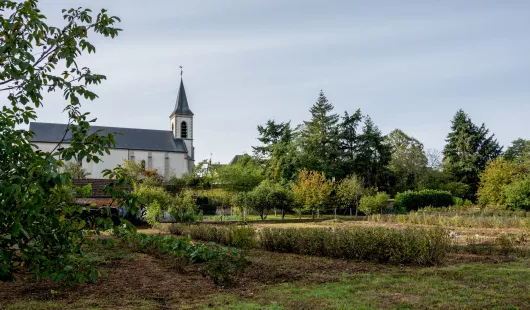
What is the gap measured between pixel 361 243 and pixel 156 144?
6341cm

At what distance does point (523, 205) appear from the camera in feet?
104

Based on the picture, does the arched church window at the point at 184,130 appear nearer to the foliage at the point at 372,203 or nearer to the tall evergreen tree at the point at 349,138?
the tall evergreen tree at the point at 349,138

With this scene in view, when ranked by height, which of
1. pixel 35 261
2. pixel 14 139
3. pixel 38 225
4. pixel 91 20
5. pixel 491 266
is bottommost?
pixel 491 266

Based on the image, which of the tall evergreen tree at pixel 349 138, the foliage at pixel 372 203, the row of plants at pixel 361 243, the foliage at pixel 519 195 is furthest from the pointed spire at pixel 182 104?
the row of plants at pixel 361 243

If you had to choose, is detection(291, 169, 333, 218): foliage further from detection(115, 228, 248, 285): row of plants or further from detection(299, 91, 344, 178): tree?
detection(115, 228, 248, 285): row of plants

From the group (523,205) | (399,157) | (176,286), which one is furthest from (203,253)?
(399,157)

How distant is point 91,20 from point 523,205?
112ft

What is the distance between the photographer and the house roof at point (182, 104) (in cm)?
7612

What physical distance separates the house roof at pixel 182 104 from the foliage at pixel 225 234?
5730cm

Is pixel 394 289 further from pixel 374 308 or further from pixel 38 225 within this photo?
pixel 38 225

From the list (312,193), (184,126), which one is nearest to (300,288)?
(312,193)

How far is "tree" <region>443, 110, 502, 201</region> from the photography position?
5053 centimetres

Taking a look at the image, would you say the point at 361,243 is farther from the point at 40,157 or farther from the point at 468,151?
the point at 468,151

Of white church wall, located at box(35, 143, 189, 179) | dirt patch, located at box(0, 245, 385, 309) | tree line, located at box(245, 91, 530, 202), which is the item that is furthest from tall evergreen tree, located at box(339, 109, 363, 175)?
dirt patch, located at box(0, 245, 385, 309)
